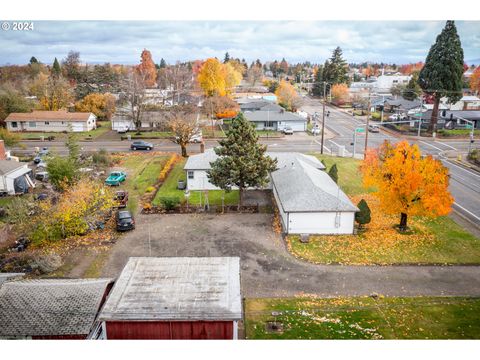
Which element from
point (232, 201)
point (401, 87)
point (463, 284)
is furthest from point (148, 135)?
point (401, 87)

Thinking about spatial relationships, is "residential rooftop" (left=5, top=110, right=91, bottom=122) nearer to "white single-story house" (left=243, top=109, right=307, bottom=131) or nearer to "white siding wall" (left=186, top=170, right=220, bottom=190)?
"white single-story house" (left=243, top=109, right=307, bottom=131)

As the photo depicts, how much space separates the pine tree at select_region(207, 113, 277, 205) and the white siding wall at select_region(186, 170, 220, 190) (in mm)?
5532

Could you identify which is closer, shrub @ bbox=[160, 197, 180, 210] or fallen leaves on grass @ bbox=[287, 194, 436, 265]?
fallen leaves on grass @ bbox=[287, 194, 436, 265]

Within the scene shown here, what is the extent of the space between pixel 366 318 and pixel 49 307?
15.3m

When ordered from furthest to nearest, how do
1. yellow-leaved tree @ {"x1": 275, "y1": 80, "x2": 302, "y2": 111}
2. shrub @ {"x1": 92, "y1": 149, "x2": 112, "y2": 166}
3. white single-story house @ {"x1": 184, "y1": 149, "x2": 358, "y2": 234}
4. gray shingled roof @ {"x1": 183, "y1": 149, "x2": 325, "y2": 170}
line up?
yellow-leaved tree @ {"x1": 275, "y1": 80, "x2": 302, "y2": 111}, shrub @ {"x1": 92, "y1": 149, "x2": 112, "y2": 166}, gray shingled roof @ {"x1": 183, "y1": 149, "x2": 325, "y2": 170}, white single-story house @ {"x1": 184, "y1": 149, "x2": 358, "y2": 234}

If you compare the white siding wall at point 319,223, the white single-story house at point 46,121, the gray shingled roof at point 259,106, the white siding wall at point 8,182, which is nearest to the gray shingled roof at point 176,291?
the white siding wall at point 319,223

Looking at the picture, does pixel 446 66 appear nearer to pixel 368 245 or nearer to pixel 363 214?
pixel 363 214

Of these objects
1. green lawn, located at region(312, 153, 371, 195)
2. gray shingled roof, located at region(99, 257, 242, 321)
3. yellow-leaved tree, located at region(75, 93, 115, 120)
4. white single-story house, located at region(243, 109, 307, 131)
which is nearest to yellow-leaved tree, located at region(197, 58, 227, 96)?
white single-story house, located at region(243, 109, 307, 131)

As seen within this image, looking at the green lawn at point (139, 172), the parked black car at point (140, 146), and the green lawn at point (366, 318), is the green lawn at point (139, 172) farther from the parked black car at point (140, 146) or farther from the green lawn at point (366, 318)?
the green lawn at point (366, 318)

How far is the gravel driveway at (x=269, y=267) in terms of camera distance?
79.1 ft

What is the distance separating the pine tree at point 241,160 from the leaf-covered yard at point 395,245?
6.81 m

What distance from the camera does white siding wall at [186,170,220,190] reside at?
41.0 m

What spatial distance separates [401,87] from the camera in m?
112

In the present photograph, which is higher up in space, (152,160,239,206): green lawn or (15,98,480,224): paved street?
(15,98,480,224): paved street
